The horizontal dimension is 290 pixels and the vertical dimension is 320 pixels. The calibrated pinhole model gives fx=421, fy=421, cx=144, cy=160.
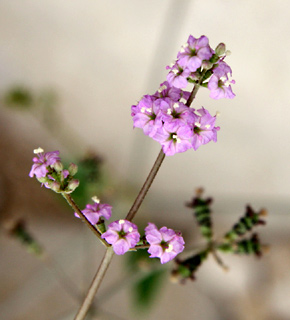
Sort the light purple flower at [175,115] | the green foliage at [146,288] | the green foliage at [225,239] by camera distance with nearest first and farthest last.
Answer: the light purple flower at [175,115]
the green foliage at [225,239]
the green foliage at [146,288]

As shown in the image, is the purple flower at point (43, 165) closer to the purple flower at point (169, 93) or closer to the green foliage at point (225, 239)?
the purple flower at point (169, 93)

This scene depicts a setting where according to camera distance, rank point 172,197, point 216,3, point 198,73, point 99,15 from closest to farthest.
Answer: point 198,73 → point 216,3 → point 99,15 → point 172,197

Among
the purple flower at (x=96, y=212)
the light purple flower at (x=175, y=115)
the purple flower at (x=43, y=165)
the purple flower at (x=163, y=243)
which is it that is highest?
the light purple flower at (x=175, y=115)

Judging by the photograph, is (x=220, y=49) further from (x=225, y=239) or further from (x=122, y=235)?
(x=225, y=239)

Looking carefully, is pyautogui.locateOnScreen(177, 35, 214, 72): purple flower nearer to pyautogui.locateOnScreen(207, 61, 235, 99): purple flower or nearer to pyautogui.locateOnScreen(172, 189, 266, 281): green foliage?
pyautogui.locateOnScreen(207, 61, 235, 99): purple flower

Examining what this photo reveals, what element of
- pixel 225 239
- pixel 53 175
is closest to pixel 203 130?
pixel 53 175

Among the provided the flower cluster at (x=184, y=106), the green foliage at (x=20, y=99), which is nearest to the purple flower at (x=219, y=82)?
the flower cluster at (x=184, y=106)

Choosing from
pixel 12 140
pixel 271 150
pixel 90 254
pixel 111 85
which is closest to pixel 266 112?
pixel 271 150

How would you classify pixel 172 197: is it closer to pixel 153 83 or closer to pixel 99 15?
pixel 153 83
